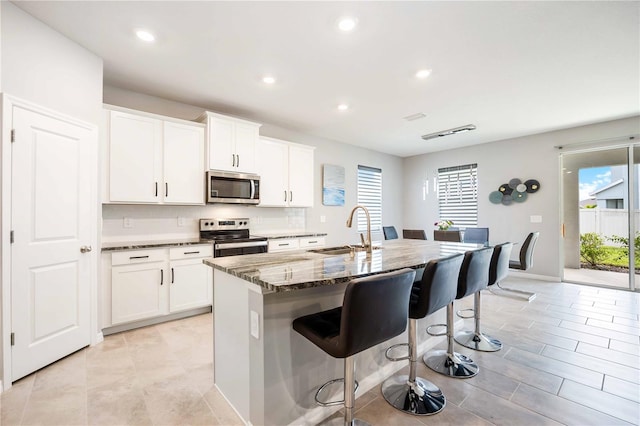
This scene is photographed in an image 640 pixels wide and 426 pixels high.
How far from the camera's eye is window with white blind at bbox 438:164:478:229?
6082 mm

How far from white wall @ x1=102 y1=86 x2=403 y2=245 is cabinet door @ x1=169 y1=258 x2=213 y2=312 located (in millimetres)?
597

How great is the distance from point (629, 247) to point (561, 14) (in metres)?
4.36

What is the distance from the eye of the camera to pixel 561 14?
2.10m

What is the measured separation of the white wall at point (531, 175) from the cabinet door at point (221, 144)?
4887mm

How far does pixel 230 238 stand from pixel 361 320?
2.89 m

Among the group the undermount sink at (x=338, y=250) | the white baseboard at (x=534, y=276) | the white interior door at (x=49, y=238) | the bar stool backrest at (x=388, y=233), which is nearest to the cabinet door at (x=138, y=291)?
the white interior door at (x=49, y=238)

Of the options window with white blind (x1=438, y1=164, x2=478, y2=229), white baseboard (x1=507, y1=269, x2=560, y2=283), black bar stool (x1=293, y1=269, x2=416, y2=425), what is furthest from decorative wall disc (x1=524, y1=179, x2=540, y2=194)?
black bar stool (x1=293, y1=269, x2=416, y2=425)

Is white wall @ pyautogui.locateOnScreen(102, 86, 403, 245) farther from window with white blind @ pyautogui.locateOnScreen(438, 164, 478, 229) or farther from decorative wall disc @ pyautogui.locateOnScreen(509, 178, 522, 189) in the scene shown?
decorative wall disc @ pyautogui.locateOnScreen(509, 178, 522, 189)

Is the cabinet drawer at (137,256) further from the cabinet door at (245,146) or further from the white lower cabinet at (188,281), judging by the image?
the cabinet door at (245,146)

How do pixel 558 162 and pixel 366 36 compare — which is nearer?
pixel 366 36

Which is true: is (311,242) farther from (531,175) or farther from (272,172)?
(531,175)

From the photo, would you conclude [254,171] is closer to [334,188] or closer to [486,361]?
[334,188]

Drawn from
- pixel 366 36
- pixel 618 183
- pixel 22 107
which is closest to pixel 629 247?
pixel 618 183

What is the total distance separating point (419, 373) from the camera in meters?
2.20
